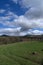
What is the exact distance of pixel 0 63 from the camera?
2920 centimetres

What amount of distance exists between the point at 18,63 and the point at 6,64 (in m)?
2.07

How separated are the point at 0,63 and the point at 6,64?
1.36 meters

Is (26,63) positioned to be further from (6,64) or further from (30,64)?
(6,64)

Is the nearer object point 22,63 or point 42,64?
point 42,64

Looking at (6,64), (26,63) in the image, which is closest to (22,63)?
(26,63)

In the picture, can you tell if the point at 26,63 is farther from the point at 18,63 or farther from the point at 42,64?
the point at 42,64

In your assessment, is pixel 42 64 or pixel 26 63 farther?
pixel 26 63

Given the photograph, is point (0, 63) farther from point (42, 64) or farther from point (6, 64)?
point (42, 64)

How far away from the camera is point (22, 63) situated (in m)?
28.5

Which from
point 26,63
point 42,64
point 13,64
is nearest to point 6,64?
point 13,64

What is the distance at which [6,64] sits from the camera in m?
28.4

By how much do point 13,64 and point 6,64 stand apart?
4.16 feet

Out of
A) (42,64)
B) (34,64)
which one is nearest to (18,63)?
(34,64)

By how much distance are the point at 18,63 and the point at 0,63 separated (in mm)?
3252
